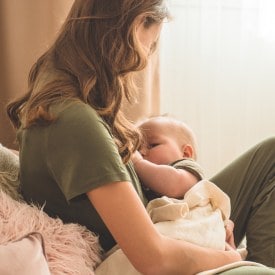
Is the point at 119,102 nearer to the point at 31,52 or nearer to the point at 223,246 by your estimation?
the point at 223,246

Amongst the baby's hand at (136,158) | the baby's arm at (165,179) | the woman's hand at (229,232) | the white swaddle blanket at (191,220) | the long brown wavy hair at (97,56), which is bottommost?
the woman's hand at (229,232)

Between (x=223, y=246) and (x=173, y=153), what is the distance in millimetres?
399

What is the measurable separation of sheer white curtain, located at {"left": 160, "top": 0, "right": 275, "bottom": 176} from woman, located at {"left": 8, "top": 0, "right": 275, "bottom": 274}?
3.32 feet

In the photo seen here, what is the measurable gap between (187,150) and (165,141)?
9 centimetres

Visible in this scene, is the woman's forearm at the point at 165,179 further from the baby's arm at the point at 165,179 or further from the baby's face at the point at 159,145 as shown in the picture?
the baby's face at the point at 159,145

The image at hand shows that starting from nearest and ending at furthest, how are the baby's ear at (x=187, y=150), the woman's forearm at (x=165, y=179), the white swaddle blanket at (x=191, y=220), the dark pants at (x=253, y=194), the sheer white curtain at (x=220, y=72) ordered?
1. the white swaddle blanket at (x=191, y=220)
2. the woman's forearm at (x=165, y=179)
3. the dark pants at (x=253, y=194)
4. the baby's ear at (x=187, y=150)
5. the sheer white curtain at (x=220, y=72)

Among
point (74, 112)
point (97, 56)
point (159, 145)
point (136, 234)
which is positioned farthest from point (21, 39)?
point (136, 234)

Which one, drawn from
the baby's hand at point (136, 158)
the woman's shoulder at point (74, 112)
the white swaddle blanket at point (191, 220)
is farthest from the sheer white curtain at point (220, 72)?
the woman's shoulder at point (74, 112)

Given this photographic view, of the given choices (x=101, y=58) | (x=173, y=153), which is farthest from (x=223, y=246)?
(x=101, y=58)

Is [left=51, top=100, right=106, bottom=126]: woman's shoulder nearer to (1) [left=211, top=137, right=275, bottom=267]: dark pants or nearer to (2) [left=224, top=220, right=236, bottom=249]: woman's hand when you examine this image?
(2) [left=224, top=220, right=236, bottom=249]: woman's hand

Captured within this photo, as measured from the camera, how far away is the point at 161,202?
4.48ft

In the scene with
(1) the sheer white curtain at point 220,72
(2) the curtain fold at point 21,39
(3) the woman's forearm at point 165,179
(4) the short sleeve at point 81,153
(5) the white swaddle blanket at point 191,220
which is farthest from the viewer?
(1) the sheer white curtain at point 220,72

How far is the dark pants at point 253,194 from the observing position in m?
1.57

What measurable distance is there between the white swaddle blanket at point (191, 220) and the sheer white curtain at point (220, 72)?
105cm
